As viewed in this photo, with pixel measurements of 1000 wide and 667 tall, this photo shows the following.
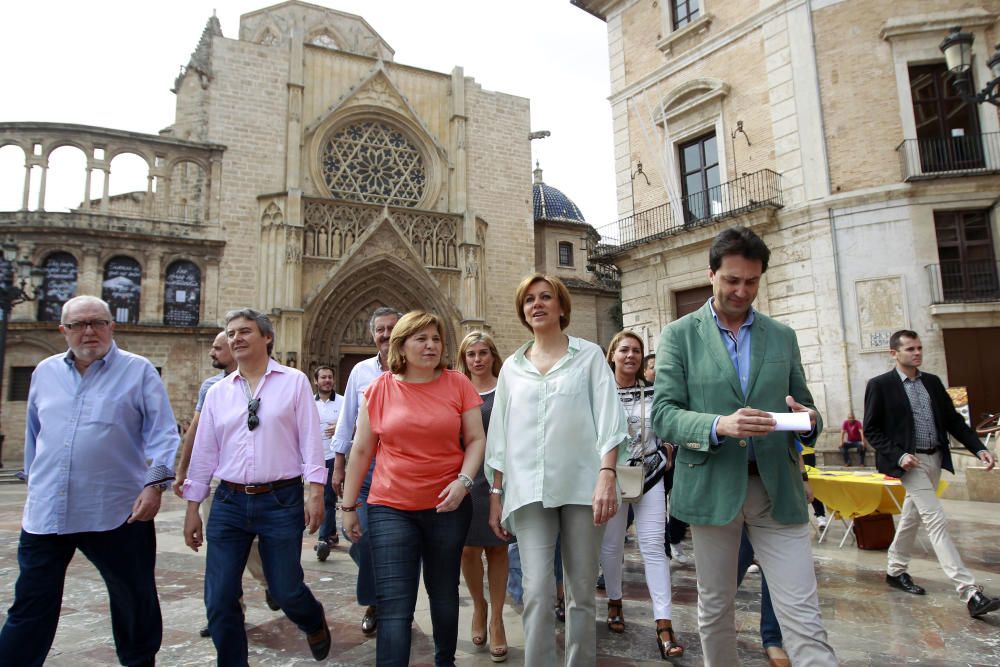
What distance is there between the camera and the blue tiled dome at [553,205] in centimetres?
3259

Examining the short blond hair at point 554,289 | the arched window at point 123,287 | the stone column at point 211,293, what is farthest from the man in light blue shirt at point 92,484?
the arched window at point 123,287

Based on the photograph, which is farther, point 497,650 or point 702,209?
point 702,209

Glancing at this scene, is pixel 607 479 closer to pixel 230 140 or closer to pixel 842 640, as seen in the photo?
pixel 842 640

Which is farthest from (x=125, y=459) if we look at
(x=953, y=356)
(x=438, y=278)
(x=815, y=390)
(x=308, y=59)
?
(x=308, y=59)

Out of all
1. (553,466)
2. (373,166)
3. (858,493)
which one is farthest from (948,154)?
(373,166)

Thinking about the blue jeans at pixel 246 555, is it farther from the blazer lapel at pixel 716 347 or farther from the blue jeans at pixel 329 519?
the blue jeans at pixel 329 519

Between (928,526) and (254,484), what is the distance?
15.0ft

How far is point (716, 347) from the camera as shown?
2721mm

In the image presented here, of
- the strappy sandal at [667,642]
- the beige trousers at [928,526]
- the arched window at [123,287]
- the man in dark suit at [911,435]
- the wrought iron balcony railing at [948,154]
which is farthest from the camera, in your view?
the arched window at [123,287]

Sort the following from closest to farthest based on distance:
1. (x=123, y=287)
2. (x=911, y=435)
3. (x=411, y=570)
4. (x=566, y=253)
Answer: (x=411, y=570)
(x=911, y=435)
(x=123, y=287)
(x=566, y=253)

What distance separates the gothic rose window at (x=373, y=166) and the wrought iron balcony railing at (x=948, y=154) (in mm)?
15578

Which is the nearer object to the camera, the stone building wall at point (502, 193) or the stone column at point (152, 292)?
the stone column at point (152, 292)

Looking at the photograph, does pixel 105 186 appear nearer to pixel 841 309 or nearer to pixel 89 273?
pixel 89 273

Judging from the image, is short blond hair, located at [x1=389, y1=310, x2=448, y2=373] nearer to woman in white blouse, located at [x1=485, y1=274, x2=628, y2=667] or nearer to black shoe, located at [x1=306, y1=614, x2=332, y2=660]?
woman in white blouse, located at [x1=485, y1=274, x2=628, y2=667]
